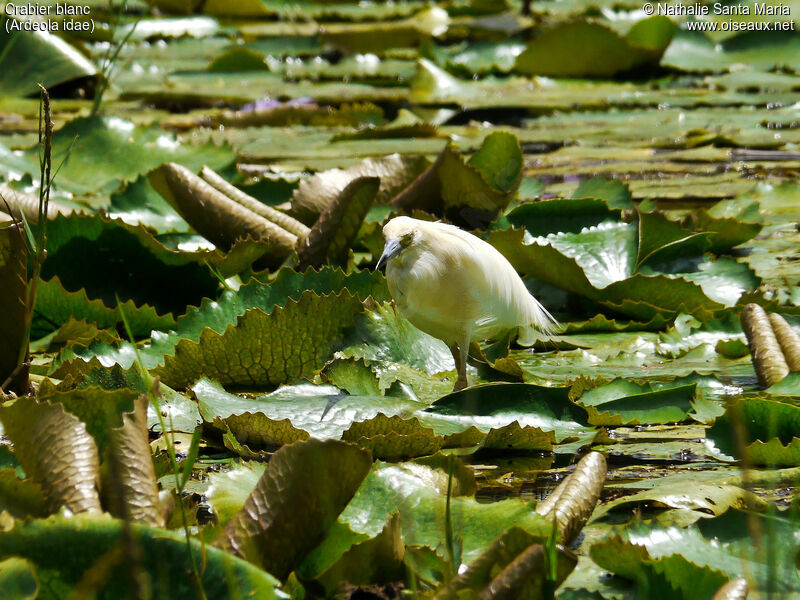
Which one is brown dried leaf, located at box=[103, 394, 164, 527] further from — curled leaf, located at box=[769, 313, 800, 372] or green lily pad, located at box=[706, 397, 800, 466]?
curled leaf, located at box=[769, 313, 800, 372]

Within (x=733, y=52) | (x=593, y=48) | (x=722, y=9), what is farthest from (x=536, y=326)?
(x=722, y=9)

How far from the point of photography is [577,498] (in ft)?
4.97

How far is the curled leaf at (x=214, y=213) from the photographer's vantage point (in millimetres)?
2783

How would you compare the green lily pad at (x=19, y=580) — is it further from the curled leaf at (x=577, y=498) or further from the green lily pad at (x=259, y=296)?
the green lily pad at (x=259, y=296)

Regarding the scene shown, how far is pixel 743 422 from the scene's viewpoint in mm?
1834

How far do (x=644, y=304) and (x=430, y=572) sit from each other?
1372mm

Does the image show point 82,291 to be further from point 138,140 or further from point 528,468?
point 138,140

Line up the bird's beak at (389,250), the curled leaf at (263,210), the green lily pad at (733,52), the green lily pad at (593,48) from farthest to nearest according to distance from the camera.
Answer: the green lily pad at (733,52), the green lily pad at (593,48), the curled leaf at (263,210), the bird's beak at (389,250)

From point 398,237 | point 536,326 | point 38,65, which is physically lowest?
point 38,65

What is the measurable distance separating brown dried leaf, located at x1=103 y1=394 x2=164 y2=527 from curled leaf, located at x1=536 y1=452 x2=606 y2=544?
499 millimetres

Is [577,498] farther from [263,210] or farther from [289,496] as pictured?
[263,210]

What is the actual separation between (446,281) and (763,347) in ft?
2.07

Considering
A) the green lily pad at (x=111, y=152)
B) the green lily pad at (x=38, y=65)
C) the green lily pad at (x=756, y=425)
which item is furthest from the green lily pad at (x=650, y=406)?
the green lily pad at (x=38, y=65)

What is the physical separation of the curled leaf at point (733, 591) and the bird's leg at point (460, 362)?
99 cm
